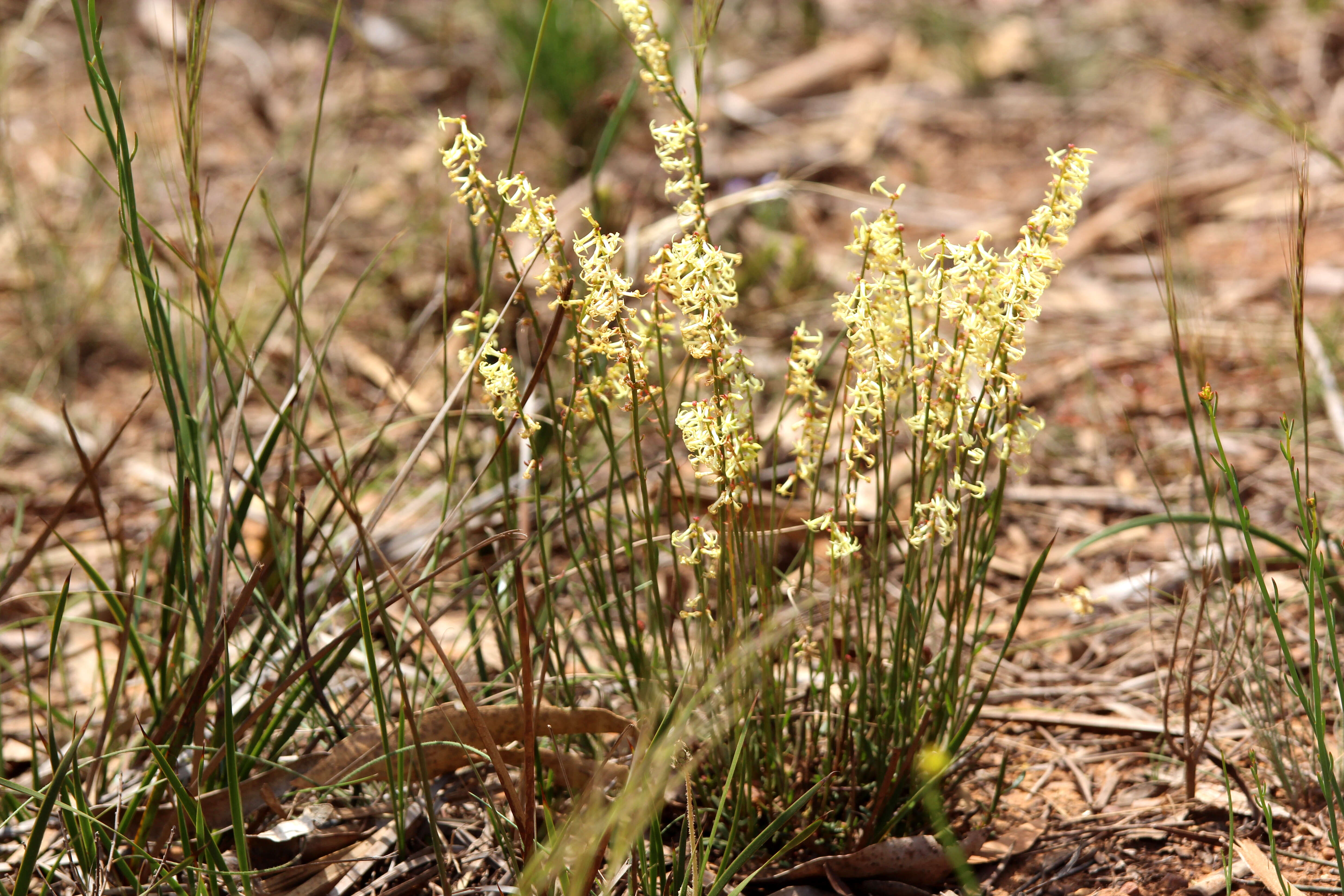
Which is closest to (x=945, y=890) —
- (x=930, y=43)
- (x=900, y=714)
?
(x=900, y=714)

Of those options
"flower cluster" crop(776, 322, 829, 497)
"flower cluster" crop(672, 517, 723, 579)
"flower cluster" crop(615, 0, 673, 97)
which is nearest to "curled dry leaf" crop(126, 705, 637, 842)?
"flower cluster" crop(672, 517, 723, 579)

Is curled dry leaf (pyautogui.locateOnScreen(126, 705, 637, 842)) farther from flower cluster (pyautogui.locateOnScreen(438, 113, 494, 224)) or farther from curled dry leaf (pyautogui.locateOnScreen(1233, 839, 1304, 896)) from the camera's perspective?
curled dry leaf (pyautogui.locateOnScreen(1233, 839, 1304, 896))

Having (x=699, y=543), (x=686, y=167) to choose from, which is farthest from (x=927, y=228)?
(x=699, y=543)

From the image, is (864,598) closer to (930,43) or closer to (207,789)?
(207,789)

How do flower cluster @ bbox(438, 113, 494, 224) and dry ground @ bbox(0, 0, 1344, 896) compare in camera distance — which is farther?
dry ground @ bbox(0, 0, 1344, 896)

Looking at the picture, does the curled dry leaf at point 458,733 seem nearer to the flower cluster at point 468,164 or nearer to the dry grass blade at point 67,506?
the dry grass blade at point 67,506
